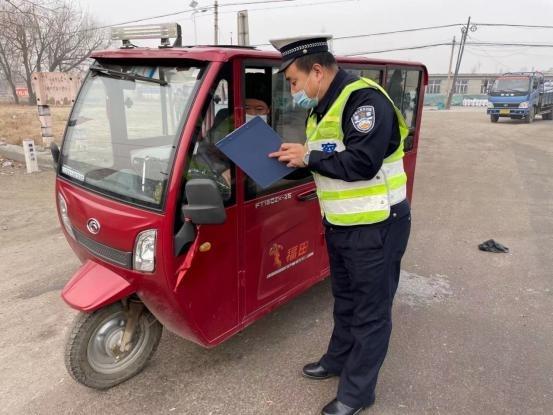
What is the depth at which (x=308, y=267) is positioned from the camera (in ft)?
10.3

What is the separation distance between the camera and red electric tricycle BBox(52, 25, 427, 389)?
2123 millimetres

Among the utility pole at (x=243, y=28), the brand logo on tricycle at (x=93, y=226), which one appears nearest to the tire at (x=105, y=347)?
the brand logo on tricycle at (x=93, y=226)

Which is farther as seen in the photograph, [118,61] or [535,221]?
[535,221]

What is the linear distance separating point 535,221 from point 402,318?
11.9 ft

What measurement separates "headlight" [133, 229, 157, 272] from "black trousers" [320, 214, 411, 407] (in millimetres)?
907

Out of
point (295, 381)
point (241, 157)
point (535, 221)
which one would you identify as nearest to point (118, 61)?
point (241, 157)

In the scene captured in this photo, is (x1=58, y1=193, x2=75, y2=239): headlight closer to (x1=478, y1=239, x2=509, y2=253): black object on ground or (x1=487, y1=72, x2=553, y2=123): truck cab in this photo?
(x1=478, y1=239, x2=509, y2=253): black object on ground

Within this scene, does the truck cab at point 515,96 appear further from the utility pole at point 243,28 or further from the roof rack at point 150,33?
the roof rack at point 150,33

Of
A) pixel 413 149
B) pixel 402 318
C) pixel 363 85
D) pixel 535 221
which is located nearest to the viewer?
pixel 363 85

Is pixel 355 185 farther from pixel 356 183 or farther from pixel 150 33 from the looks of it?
pixel 150 33

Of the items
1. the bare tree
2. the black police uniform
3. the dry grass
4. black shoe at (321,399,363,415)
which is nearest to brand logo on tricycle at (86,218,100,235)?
the black police uniform

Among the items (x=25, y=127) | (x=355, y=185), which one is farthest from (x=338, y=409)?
(x=25, y=127)

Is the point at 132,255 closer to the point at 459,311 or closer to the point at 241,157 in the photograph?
the point at 241,157

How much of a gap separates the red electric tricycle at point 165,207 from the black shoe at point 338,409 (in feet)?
2.24
